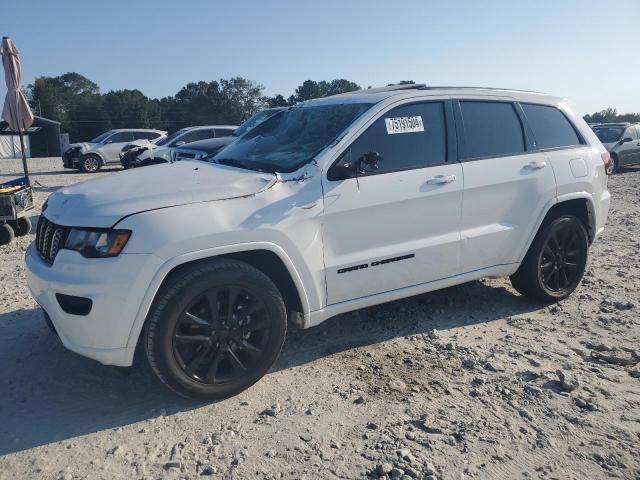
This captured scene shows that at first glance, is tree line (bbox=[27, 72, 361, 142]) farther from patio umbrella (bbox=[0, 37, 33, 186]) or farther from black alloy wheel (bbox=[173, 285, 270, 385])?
black alloy wheel (bbox=[173, 285, 270, 385])

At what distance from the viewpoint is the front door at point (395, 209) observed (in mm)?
3570

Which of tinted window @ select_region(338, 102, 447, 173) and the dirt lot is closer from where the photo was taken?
the dirt lot

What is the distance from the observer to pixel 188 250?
301cm

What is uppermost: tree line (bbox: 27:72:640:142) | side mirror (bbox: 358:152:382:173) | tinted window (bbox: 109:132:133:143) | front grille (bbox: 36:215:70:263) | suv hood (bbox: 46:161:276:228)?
tree line (bbox: 27:72:640:142)

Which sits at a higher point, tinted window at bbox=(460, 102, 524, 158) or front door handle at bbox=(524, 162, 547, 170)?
tinted window at bbox=(460, 102, 524, 158)

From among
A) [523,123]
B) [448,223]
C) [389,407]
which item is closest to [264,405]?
[389,407]

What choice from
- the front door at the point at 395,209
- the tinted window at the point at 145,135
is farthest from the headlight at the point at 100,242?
the tinted window at the point at 145,135

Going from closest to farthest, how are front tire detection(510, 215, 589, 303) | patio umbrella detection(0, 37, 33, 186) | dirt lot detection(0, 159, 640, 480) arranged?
dirt lot detection(0, 159, 640, 480) < front tire detection(510, 215, 589, 303) < patio umbrella detection(0, 37, 33, 186)

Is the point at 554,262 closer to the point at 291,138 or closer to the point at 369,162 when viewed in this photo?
the point at 369,162

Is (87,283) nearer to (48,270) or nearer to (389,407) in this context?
(48,270)

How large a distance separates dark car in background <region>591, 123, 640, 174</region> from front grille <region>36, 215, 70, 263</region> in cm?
1798

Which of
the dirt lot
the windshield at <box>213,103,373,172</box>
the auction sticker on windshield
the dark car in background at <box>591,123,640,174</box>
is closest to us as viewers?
the dirt lot

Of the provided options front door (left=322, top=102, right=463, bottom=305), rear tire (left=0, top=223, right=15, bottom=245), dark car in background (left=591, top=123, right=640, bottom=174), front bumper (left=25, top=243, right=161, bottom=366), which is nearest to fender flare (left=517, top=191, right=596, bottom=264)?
front door (left=322, top=102, right=463, bottom=305)

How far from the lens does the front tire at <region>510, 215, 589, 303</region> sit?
4680 mm
